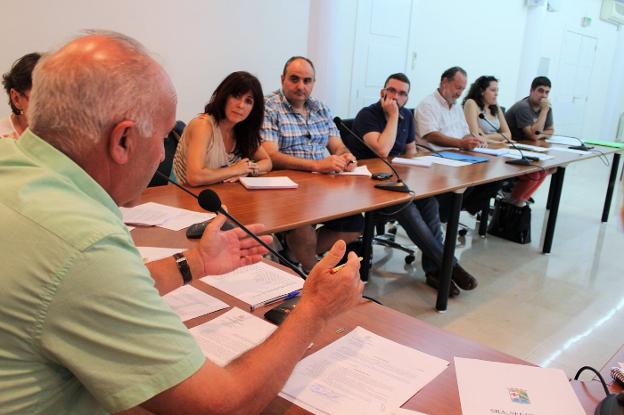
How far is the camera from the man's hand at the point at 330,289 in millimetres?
843

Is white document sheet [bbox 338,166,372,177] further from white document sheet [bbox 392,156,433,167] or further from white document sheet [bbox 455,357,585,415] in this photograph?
white document sheet [bbox 455,357,585,415]

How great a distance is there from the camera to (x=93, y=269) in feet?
1.84

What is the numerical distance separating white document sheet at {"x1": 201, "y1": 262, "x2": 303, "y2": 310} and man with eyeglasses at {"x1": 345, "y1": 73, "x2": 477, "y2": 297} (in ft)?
5.15

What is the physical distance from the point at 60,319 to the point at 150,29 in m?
3.07

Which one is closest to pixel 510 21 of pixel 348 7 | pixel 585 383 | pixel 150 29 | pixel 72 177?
pixel 348 7

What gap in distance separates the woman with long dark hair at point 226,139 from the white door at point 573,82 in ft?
23.6

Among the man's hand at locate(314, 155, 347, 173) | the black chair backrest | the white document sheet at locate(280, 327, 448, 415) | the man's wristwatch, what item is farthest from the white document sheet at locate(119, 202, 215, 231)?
the man's hand at locate(314, 155, 347, 173)

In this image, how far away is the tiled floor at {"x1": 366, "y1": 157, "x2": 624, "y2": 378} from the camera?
239 cm

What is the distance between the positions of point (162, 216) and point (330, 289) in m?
1.01

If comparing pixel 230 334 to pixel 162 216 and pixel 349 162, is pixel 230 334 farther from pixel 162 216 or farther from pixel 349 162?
pixel 349 162

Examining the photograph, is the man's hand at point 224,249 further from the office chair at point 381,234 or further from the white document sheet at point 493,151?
the white document sheet at point 493,151

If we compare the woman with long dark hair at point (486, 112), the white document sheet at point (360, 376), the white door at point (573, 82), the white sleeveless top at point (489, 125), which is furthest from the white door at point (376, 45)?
the white door at point (573, 82)

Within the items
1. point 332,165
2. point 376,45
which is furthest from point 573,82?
point 332,165

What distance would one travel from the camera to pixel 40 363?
1.94ft
